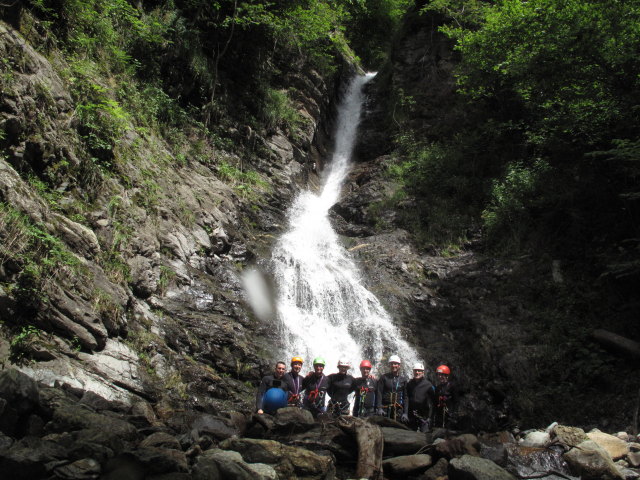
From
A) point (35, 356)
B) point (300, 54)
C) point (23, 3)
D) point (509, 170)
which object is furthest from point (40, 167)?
point (300, 54)

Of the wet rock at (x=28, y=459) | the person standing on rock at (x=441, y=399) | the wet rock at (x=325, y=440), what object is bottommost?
the wet rock at (x=28, y=459)

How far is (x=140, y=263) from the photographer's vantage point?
8.39 meters

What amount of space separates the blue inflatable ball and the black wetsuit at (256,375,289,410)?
10 cm

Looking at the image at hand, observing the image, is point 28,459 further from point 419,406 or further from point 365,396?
point 419,406

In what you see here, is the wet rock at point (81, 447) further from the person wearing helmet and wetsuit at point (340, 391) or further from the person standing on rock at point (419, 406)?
the person standing on rock at point (419, 406)

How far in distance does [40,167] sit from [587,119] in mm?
13150

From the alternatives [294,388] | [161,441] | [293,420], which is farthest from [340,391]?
[161,441]

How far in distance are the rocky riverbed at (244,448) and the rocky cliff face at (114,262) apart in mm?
852

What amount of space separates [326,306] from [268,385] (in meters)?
5.07

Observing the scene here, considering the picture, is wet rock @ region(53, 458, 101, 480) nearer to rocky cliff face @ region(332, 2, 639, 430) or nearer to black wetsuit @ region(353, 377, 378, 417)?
black wetsuit @ region(353, 377, 378, 417)

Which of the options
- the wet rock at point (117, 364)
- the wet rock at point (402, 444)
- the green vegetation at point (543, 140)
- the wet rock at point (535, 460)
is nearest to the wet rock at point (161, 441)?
the wet rock at point (117, 364)

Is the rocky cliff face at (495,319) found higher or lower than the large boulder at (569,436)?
higher

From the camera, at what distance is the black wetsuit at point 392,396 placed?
7.12 meters

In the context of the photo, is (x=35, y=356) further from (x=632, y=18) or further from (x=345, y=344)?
(x=632, y=18)
